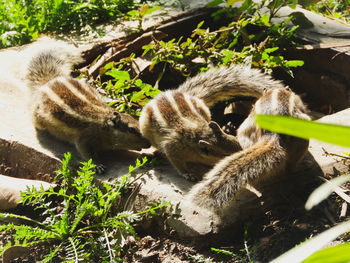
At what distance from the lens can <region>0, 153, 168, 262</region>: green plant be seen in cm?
307

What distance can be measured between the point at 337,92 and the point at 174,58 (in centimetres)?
209

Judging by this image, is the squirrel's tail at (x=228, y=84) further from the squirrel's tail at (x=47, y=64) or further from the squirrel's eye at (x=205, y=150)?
the squirrel's tail at (x=47, y=64)

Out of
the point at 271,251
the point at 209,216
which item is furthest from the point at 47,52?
the point at 271,251

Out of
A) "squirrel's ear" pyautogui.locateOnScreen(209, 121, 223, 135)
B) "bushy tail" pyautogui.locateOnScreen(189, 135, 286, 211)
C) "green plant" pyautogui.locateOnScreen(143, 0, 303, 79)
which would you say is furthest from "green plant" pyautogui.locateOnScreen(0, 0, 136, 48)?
"bushy tail" pyautogui.locateOnScreen(189, 135, 286, 211)

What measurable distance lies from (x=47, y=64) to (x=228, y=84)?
2252mm

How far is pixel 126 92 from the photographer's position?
5.14 m

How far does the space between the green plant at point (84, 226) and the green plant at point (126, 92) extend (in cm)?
133

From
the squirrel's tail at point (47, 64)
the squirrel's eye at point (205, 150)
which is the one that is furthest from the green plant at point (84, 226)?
the squirrel's tail at point (47, 64)

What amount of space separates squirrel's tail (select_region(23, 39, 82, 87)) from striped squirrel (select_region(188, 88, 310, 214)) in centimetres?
252

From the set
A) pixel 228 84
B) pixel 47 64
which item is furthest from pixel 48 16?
pixel 228 84

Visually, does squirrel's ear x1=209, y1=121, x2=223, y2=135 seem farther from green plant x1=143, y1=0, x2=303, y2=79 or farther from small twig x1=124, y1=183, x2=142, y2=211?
green plant x1=143, y1=0, x2=303, y2=79

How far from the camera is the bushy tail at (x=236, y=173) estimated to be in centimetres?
312

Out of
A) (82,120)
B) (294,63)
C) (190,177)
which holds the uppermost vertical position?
(294,63)

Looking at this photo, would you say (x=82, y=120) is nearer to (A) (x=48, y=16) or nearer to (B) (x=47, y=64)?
(B) (x=47, y=64)
